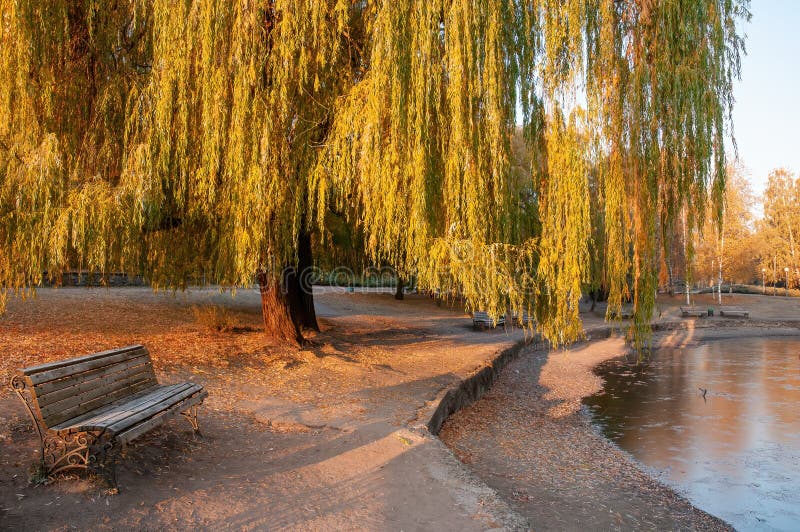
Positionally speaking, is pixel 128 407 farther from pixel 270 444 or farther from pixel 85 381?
pixel 270 444

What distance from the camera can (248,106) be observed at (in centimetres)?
787

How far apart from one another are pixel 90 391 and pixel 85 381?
0.10 metres

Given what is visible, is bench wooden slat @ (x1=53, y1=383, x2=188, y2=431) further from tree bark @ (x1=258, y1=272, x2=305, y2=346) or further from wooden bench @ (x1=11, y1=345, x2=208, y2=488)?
tree bark @ (x1=258, y1=272, x2=305, y2=346)

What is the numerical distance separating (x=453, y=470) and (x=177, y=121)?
5.94 meters

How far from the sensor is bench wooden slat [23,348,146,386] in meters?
4.02

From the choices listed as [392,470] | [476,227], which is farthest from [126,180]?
[392,470]

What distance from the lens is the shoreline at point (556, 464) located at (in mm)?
5738

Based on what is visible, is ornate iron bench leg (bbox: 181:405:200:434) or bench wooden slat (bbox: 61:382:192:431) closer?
bench wooden slat (bbox: 61:382:192:431)

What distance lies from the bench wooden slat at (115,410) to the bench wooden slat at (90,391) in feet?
0.32

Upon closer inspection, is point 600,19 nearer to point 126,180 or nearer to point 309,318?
point 126,180

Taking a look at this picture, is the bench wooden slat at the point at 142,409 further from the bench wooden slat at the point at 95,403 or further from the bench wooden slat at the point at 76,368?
the bench wooden slat at the point at 76,368

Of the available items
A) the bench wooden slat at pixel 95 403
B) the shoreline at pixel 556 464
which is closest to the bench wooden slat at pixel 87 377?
the bench wooden slat at pixel 95 403

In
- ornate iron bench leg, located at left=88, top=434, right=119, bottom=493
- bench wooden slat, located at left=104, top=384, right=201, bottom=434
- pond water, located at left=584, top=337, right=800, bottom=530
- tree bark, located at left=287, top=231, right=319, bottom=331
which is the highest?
tree bark, located at left=287, top=231, right=319, bottom=331

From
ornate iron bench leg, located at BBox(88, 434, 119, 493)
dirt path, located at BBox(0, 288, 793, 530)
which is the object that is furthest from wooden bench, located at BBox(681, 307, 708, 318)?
ornate iron bench leg, located at BBox(88, 434, 119, 493)
